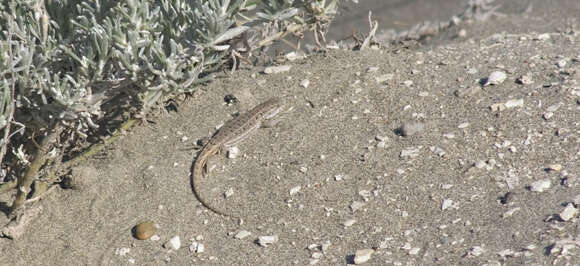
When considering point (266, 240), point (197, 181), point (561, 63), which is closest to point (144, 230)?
point (197, 181)

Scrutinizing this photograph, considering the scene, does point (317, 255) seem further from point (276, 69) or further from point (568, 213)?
point (276, 69)

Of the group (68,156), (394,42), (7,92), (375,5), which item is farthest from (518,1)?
(7,92)

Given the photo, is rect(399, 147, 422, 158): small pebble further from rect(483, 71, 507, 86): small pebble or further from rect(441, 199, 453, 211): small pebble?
rect(483, 71, 507, 86): small pebble

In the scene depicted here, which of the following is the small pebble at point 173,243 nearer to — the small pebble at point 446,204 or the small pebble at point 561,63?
the small pebble at point 446,204

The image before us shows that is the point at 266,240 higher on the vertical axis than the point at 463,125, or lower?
lower

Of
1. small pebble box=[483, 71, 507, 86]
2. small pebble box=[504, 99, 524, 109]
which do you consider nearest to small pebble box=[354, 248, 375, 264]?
small pebble box=[504, 99, 524, 109]

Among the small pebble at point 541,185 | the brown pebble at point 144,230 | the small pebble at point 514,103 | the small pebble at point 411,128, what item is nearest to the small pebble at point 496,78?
the small pebble at point 514,103
